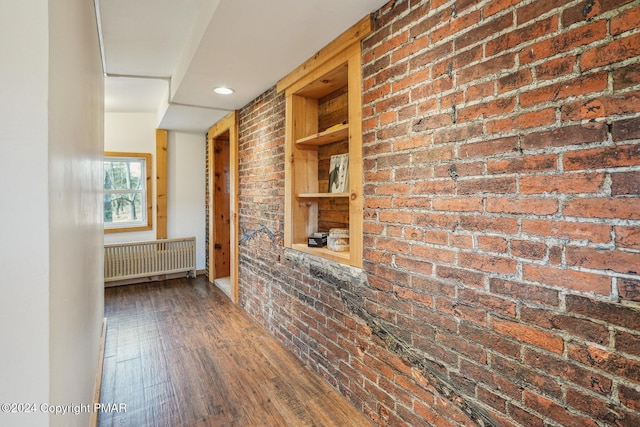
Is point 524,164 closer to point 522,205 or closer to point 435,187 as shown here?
point 522,205

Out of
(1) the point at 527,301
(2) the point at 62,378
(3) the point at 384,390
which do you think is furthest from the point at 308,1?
(3) the point at 384,390

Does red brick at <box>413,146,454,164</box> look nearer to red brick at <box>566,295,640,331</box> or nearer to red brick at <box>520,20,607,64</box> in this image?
red brick at <box>520,20,607,64</box>

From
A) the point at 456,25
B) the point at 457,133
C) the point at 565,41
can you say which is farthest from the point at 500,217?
the point at 456,25

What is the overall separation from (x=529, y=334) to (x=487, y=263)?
277mm

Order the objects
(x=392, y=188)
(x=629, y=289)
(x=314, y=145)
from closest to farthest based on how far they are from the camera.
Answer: (x=629, y=289)
(x=392, y=188)
(x=314, y=145)

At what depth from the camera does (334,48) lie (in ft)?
6.72

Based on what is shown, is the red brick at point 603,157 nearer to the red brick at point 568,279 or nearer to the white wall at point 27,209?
the red brick at point 568,279

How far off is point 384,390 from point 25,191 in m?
1.80

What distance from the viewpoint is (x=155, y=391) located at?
2.18 m

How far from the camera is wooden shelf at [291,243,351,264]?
206 cm

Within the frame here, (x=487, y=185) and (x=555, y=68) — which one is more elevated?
(x=555, y=68)

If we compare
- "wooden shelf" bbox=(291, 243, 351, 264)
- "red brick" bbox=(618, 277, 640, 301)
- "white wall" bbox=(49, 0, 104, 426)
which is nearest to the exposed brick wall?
"red brick" bbox=(618, 277, 640, 301)

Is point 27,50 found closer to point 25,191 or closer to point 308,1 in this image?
point 25,191

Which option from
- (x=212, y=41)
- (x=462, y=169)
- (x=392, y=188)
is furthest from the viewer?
(x=212, y=41)
